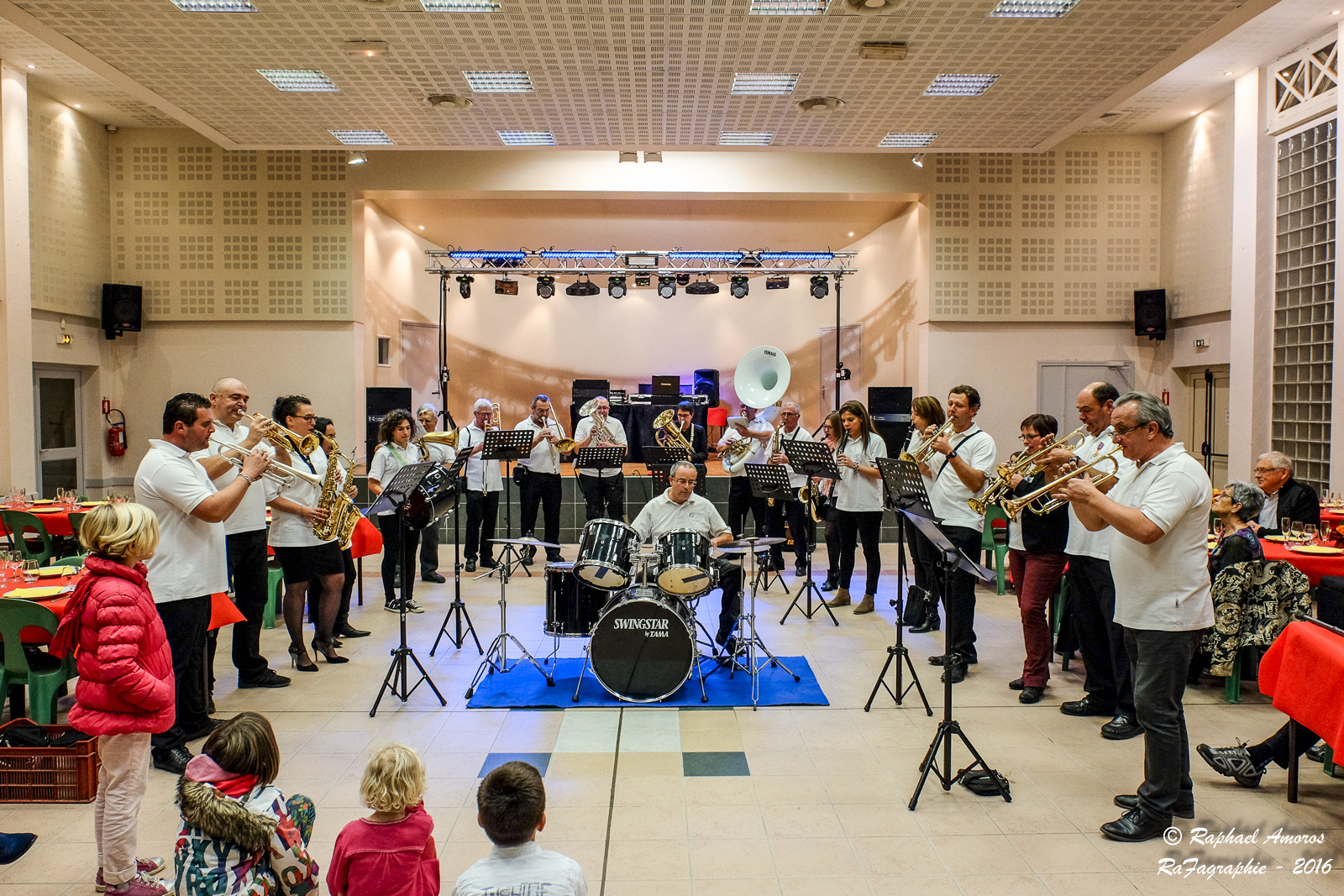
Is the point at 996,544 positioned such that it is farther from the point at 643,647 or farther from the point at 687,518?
the point at 643,647

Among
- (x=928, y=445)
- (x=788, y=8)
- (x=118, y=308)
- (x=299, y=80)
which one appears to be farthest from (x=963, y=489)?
(x=118, y=308)

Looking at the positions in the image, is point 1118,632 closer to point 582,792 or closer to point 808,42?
point 582,792

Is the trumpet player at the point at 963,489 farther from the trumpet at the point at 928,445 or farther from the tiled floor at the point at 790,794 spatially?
the tiled floor at the point at 790,794

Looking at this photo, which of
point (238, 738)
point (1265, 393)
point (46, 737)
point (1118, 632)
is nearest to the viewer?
point (238, 738)

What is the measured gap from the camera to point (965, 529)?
5594 millimetres

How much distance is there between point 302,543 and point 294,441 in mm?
811

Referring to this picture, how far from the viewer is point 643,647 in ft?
16.5

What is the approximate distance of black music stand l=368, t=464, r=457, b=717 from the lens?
5.03 metres

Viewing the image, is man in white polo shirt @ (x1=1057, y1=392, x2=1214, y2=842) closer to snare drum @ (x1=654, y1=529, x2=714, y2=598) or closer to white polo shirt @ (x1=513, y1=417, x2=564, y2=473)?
snare drum @ (x1=654, y1=529, x2=714, y2=598)

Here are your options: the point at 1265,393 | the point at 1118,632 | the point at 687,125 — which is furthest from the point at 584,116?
the point at 1265,393

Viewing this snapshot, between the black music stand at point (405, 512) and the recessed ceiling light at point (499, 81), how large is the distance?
3527 mm

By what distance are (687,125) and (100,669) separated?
7073 millimetres

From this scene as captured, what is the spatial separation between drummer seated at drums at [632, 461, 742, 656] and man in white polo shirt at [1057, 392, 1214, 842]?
8.07 feet

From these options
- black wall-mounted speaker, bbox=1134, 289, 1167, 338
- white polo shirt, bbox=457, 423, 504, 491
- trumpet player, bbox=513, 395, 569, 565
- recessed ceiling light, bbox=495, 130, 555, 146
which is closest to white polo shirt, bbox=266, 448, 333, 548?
white polo shirt, bbox=457, 423, 504, 491
